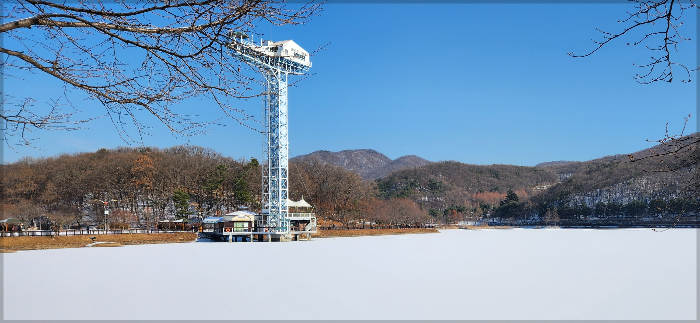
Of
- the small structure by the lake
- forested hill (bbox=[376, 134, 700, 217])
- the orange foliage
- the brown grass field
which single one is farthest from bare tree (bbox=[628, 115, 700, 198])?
the orange foliage

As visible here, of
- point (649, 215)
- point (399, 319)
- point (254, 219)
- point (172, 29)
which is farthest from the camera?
point (649, 215)

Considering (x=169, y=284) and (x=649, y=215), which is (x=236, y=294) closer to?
(x=169, y=284)

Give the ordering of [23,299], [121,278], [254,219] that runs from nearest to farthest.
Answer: [23,299] → [121,278] → [254,219]

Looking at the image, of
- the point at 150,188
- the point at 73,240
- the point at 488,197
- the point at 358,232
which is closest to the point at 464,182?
the point at 488,197

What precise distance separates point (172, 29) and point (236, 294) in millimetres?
7797

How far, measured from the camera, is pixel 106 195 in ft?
180

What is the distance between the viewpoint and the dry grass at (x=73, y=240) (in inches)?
1147

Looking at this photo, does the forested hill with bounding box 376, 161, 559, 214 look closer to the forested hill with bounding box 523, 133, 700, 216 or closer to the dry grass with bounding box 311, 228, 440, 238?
the forested hill with bounding box 523, 133, 700, 216

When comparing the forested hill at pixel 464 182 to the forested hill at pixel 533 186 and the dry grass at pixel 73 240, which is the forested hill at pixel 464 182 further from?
the dry grass at pixel 73 240

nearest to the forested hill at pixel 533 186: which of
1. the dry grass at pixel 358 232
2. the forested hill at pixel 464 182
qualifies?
the forested hill at pixel 464 182

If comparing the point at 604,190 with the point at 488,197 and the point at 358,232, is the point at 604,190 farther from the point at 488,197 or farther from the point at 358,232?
the point at 358,232

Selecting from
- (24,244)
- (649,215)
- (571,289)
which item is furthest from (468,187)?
(571,289)

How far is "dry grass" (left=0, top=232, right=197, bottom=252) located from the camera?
29.1m

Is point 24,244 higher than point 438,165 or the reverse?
the reverse
